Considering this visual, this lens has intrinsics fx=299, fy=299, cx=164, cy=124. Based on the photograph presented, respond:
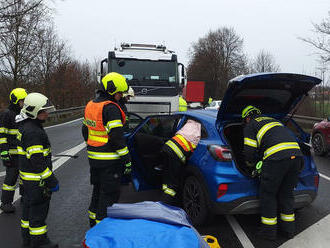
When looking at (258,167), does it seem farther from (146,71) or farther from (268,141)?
(146,71)

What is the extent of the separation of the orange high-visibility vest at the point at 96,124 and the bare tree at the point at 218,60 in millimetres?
48195

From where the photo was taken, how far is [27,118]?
3322 mm

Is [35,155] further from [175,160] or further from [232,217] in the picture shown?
[232,217]

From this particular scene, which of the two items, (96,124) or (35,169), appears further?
(96,124)

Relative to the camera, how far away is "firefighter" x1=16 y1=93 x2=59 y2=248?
3178 mm

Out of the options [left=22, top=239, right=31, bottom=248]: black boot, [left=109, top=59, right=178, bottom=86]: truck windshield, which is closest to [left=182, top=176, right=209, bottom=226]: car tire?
[left=22, top=239, right=31, bottom=248]: black boot

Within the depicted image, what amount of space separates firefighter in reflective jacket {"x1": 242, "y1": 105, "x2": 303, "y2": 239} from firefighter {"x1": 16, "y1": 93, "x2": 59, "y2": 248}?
2372 millimetres

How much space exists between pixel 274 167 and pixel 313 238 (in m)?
1.03

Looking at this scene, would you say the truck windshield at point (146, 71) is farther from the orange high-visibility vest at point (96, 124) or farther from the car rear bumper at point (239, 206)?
the car rear bumper at point (239, 206)

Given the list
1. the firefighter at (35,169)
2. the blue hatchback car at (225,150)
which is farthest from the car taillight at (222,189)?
the firefighter at (35,169)

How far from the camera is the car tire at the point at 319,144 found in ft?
28.0

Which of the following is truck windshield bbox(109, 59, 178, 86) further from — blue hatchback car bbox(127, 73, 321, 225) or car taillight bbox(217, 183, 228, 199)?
car taillight bbox(217, 183, 228, 199)

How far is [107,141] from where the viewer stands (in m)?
3.53

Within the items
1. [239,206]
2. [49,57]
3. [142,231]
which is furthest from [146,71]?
[49,57]
